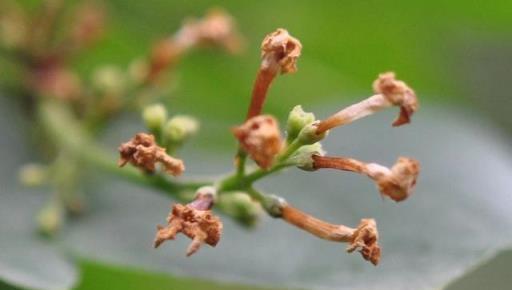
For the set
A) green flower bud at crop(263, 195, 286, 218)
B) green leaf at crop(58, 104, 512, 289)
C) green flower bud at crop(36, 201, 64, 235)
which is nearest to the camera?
green flower bud at crop(263, 195, 286, 218)

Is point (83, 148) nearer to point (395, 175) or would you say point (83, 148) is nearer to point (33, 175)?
point (33, 175)

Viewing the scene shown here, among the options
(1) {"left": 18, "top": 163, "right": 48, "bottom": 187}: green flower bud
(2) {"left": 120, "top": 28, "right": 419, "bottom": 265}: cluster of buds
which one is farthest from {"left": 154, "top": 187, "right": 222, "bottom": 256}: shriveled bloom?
(1) {"left": 18, "top": 163, "right": 48, "bottom": 187}: green flower bud

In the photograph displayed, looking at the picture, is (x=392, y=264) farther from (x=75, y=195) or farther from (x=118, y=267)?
(x=75, y=195)

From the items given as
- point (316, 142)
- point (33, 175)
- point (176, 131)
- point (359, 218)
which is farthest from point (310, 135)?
point (33, 175)

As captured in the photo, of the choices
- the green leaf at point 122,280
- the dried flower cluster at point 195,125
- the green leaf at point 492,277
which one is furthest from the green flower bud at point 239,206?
the green leaf at point 492,277

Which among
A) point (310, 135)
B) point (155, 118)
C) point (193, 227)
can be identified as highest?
point (155, 118)

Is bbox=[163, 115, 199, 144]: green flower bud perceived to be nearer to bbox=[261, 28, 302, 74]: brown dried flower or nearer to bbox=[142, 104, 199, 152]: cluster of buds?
bbox=[142, 104, 199, 152]: cluster of buds
